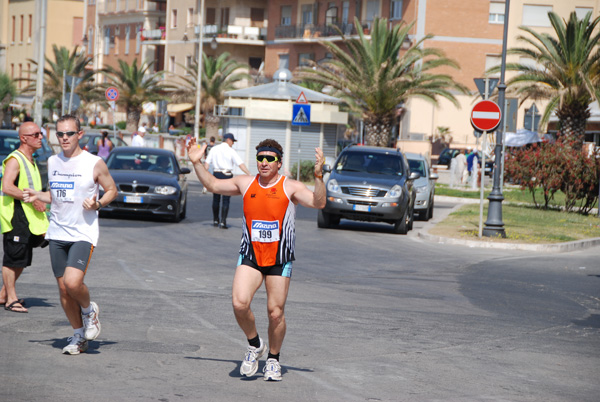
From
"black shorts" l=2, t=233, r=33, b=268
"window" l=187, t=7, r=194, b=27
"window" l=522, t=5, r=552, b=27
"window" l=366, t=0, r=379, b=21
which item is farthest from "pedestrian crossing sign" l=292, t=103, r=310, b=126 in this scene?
"window" l=187, t=7, r=194, b=27

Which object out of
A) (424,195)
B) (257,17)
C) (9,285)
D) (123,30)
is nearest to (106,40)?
(123,30)

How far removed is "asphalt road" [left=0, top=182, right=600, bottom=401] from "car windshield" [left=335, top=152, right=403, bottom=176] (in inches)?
246

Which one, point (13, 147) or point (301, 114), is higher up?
→ point (301, 114)

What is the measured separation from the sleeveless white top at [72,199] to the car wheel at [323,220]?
542 inches

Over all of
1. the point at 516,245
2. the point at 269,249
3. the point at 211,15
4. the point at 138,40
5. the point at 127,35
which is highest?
the point at 211,15

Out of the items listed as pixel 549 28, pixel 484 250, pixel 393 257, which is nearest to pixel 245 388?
pixel 393 257

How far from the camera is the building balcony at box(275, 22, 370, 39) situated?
67.2 metres

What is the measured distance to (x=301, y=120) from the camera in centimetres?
3256

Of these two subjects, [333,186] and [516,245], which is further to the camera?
[333,186]

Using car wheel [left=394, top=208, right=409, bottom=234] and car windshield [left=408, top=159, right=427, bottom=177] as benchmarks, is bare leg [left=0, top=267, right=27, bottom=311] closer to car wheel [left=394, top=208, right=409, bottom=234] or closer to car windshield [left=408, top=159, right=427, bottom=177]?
car wheel [left=394, top=208, right=409, bottom=234]

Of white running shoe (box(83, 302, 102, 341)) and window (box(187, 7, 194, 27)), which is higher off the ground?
window (box(187, 7, 194, 27))

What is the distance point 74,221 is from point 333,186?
46.1 ft

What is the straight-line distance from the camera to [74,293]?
7.45m

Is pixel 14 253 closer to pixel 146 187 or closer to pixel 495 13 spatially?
pixel 146 187
